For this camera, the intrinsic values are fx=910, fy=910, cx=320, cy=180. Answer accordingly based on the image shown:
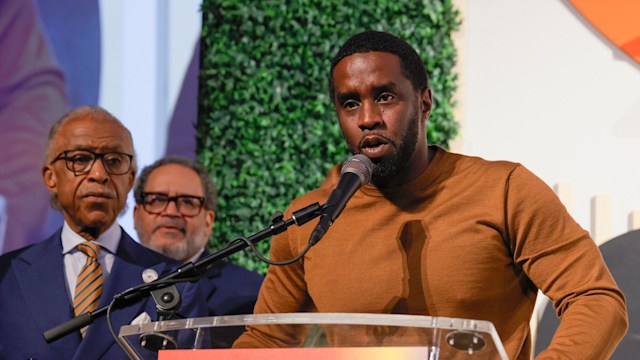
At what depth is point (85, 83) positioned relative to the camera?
223 inches

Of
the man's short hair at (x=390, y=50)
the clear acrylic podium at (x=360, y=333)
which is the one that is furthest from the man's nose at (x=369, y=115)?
the clear acrylic podium at (x=360, y=333)

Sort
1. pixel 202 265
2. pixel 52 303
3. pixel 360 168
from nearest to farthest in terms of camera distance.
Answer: pixel 202 265, pixel 360 168, pixel 52 303

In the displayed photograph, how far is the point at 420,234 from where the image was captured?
2.45 m

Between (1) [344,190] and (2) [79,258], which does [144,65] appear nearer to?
(2) [79,258]

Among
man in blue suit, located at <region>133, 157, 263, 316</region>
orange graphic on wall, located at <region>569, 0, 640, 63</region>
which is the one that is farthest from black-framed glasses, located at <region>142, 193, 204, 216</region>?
orange graphic on wall, located at <region>569, 0, 640, 63</region>

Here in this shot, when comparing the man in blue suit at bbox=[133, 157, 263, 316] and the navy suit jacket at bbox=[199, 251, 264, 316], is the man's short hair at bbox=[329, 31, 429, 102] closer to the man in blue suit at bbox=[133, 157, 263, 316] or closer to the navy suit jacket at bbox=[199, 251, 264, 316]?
the navy suit jacket at bbox=[199, 251, 264, 316]

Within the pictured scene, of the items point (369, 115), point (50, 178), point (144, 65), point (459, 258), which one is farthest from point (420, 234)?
point (144, 65)

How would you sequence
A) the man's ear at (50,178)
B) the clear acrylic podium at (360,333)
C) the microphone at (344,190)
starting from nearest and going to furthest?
the clear acrylic podium at (360,333) → the microphone at (344,190) → the man's ear at (50,178)

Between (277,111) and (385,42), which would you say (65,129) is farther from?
(277,111)

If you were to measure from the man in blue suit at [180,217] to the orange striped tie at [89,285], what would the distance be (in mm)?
1277

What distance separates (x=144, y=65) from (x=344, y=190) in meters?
3.99

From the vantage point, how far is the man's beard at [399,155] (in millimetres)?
2439

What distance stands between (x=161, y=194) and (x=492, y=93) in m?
2.06

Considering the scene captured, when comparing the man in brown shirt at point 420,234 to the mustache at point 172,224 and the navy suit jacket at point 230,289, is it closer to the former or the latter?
the navy suit jacket at point 230,289
